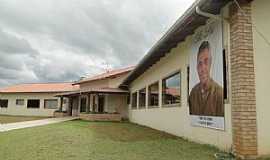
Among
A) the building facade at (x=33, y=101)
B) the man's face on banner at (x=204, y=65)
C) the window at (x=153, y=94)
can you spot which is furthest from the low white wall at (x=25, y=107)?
the man's face on banner at (x=204, y=65)

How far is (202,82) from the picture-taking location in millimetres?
8094

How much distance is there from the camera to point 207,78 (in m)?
7.73

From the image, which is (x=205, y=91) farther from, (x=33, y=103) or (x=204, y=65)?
(x=33, y=103)

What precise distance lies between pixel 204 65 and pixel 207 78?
0.49 m

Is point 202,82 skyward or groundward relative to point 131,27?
→ groundward

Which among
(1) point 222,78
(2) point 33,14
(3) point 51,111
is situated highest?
(2) point 33,14

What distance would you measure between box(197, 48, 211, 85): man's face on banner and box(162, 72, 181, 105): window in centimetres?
263

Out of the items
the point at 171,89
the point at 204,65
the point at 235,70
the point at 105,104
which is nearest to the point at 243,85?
the point at 235,70

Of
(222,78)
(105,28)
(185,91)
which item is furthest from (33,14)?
(222,78)

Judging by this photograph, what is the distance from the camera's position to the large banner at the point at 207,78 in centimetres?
708

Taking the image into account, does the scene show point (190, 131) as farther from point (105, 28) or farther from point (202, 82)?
point (105, 28)

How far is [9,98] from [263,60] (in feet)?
128

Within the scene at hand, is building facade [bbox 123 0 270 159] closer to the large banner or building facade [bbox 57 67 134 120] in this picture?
the large banner

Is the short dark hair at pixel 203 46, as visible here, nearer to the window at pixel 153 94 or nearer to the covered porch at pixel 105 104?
the window at pixel 153 94
